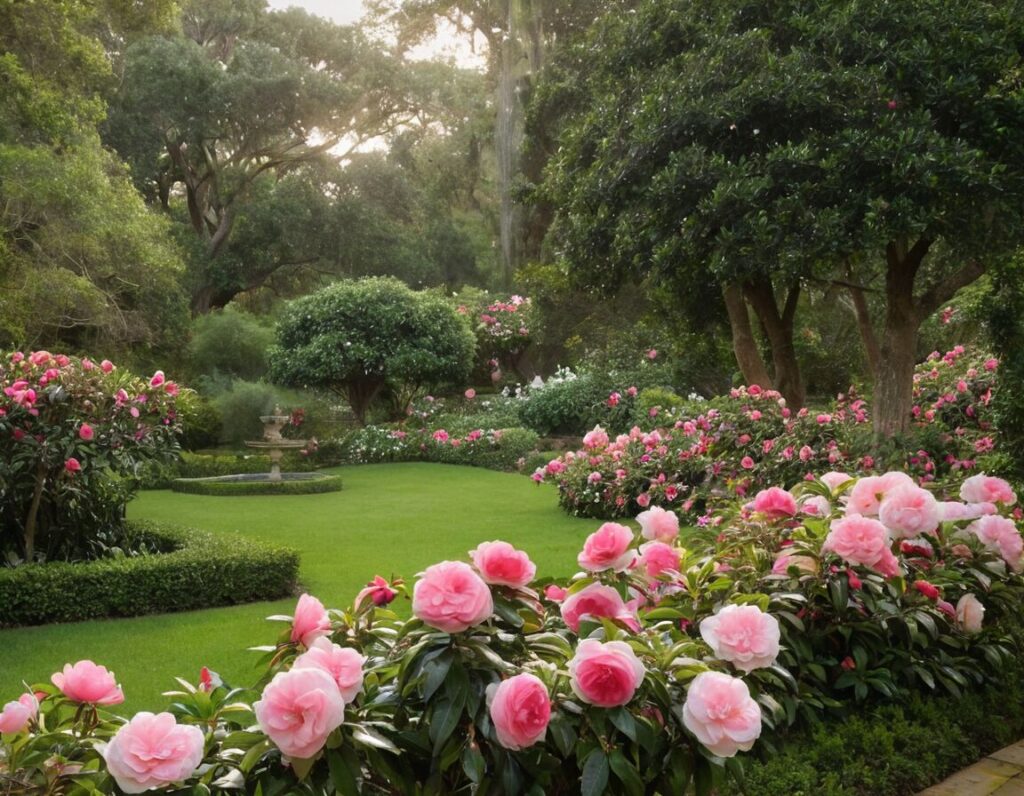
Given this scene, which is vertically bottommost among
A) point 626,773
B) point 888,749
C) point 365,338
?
point 888,749

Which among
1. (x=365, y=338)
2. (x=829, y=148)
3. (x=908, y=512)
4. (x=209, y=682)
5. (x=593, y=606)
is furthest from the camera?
(x=365, y=338)

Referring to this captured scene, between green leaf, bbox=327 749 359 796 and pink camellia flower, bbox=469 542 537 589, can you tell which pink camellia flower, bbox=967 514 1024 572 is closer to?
pink camellia flower, bbox=469 542 537 589

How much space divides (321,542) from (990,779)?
21.9 feet

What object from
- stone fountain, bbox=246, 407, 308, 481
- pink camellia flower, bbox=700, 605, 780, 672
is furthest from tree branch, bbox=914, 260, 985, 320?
stone fountain, bbox=246, 407, 308, 481

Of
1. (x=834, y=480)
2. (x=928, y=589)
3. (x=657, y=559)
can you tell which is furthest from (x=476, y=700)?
(x=834, y=480)

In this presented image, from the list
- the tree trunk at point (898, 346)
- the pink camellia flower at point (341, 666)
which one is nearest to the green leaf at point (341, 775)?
the pink camellia flower at point (341, 666)

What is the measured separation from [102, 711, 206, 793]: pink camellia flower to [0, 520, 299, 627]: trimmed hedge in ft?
15.5

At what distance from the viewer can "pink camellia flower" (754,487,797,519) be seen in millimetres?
3568

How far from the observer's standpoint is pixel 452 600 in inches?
77.5

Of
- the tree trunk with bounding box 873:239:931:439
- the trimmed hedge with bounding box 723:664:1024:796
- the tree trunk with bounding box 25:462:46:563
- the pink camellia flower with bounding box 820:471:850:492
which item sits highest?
the tree trunk with bounding box 873:239:931:439

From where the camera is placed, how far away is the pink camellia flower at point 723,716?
199 centimetres

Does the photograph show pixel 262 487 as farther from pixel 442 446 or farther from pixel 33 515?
pixel 33 515

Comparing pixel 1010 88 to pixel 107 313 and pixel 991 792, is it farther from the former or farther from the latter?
pixel 107 313

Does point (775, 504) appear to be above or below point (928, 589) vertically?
above
